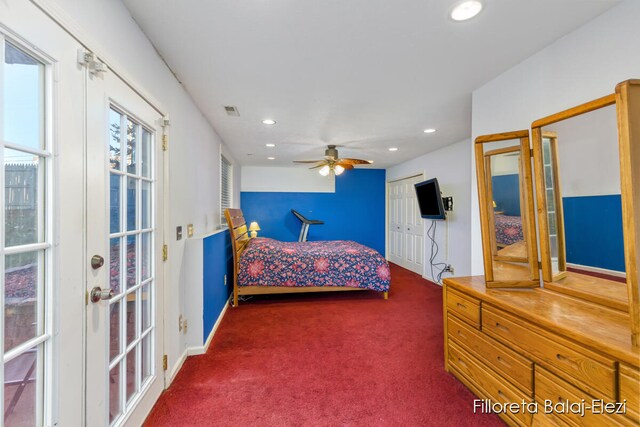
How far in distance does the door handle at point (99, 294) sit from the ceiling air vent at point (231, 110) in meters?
1.97

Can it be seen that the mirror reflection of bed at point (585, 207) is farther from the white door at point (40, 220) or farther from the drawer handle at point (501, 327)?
the white door at point (40, 220)

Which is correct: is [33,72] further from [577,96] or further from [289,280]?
[289,280]

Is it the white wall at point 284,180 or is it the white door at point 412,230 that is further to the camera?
the white wall at point 284,180

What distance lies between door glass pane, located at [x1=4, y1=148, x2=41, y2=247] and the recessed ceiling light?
1.88 meters

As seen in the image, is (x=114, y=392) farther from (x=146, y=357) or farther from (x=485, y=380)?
(x=485, y=380)

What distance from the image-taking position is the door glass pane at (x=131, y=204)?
1367 mm

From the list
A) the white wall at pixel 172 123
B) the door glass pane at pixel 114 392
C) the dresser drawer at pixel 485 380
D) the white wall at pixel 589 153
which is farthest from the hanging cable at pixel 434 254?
the door glass pane at pixel 114 392

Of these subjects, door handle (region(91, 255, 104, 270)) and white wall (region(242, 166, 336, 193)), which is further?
white wall (region(242, 166, 336, 193))

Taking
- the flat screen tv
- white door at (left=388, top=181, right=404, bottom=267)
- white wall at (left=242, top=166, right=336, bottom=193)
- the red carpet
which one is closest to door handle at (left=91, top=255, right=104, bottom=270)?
the red carpet

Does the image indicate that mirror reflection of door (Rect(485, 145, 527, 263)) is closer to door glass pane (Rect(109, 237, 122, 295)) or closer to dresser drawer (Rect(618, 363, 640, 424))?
dresser drawer (Rect(618, 363, 640, 424))

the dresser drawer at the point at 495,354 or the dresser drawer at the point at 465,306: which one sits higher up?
the dresser drawer at the point at 465,306

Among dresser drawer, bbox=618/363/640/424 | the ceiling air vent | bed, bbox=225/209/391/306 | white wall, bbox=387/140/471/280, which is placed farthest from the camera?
white wall, bbox=387/140/471/280

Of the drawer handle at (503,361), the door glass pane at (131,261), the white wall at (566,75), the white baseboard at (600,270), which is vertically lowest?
the drawer handle at (503,361)

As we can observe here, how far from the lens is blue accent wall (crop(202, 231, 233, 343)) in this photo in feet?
7.63
